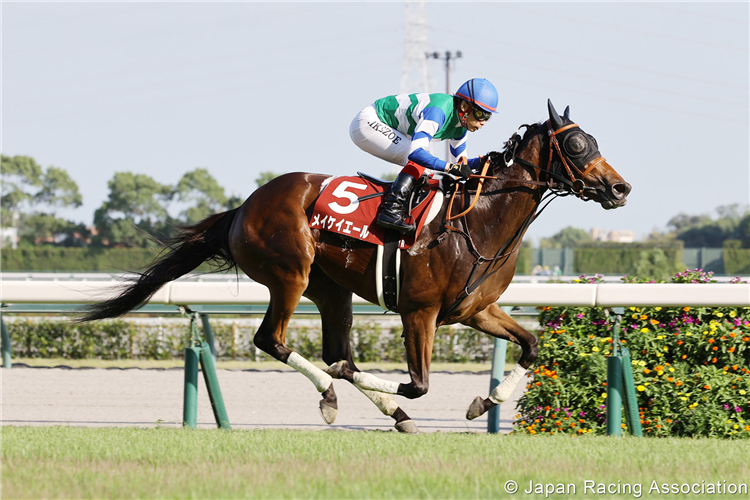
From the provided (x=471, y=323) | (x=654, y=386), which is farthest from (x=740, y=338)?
(x=471, y=323)

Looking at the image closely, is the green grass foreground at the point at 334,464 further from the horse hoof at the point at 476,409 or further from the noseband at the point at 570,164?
the noseband at the point at 570,164

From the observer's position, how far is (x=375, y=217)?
13.7 ft

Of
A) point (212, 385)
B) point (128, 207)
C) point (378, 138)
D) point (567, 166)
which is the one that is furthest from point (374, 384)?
point (128, 207)

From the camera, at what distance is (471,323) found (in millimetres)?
4406

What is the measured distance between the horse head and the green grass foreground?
116 centimetres

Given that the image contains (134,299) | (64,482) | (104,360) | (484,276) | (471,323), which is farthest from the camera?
(104,360)

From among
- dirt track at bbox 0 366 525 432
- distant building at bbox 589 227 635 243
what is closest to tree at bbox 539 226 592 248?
distant building at bbox 589 227 635 243

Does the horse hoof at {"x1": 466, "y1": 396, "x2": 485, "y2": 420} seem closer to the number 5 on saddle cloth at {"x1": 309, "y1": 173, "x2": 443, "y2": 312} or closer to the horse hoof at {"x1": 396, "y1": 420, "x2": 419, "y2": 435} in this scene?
the horse hoof at {"x1": 396, "y1": 420, "x2": 419, "y2": 435}

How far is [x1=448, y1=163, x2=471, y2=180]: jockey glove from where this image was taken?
13.7 feet

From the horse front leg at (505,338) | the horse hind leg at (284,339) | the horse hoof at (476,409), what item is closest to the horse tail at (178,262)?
the horse hind leg at (284,339)

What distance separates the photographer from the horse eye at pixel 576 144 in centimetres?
404

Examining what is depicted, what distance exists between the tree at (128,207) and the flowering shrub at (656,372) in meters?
41.7

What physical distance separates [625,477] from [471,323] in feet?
5.28

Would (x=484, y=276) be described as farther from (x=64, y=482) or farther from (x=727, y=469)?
(x=64, y=482)
